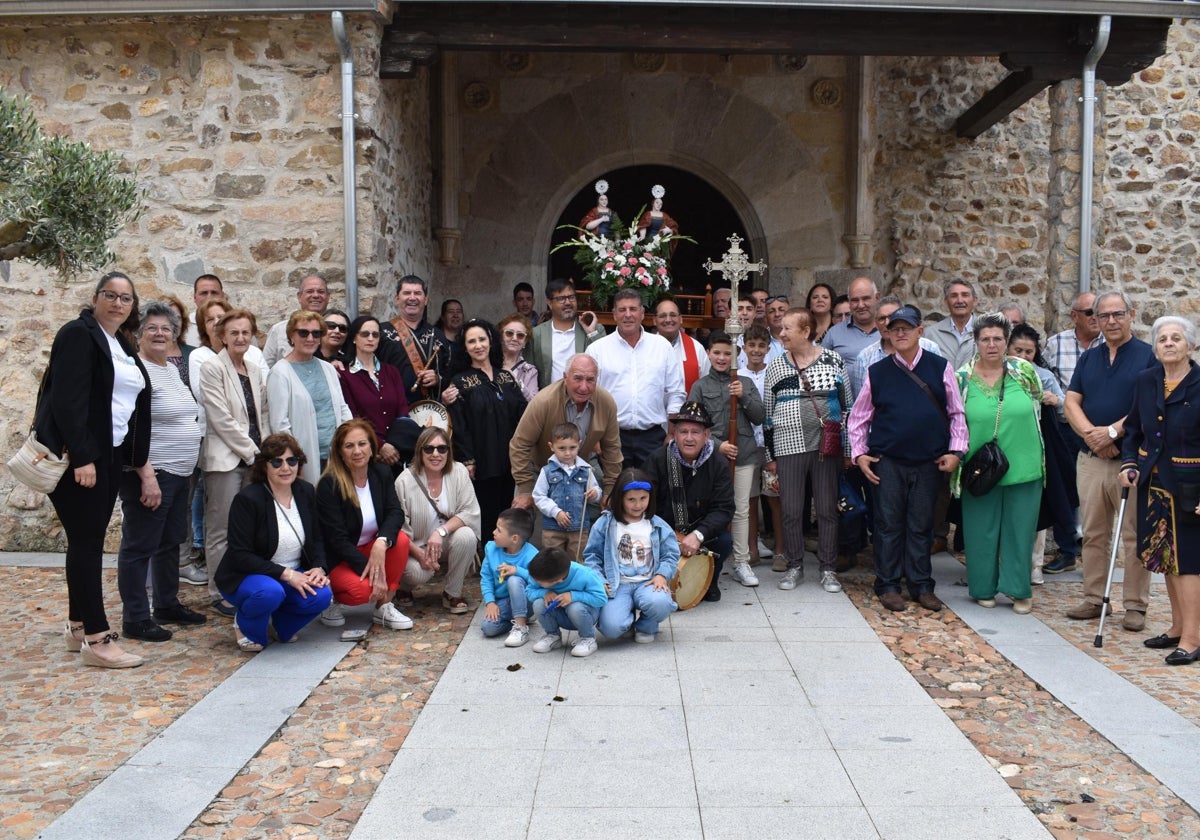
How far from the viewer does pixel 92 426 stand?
500 centimetres

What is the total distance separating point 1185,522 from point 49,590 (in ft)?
20.5

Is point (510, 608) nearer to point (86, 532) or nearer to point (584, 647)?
point (584, 647)

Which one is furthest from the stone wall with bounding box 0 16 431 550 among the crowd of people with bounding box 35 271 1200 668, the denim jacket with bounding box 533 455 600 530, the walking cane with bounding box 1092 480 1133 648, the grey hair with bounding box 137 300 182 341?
the walking cane with bounding box 1092 480 1133 648

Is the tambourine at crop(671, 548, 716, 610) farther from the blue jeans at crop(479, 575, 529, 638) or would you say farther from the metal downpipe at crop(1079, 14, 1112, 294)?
the metal downpipe at crop(1079, 14, 1112, 294)

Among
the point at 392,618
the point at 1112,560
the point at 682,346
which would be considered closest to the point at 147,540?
the point at 392,618

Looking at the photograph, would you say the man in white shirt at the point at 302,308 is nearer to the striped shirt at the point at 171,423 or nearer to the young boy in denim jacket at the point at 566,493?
the striped shirt at the point at 171,423

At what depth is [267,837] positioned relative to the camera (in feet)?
11.5

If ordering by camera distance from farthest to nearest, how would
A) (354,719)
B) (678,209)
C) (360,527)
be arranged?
(678,209), (360,527), (354,719)

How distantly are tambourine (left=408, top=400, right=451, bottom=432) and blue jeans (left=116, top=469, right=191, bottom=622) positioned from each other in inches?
53.8

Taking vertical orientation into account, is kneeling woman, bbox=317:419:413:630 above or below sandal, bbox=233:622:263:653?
above

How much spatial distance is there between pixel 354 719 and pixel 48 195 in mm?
Result: 2367

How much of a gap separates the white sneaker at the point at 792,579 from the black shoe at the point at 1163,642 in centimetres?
195

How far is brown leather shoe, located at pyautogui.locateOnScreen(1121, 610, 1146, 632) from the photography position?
5.98 meters

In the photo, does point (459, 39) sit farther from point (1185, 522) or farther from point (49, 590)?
point (1185, 522)
